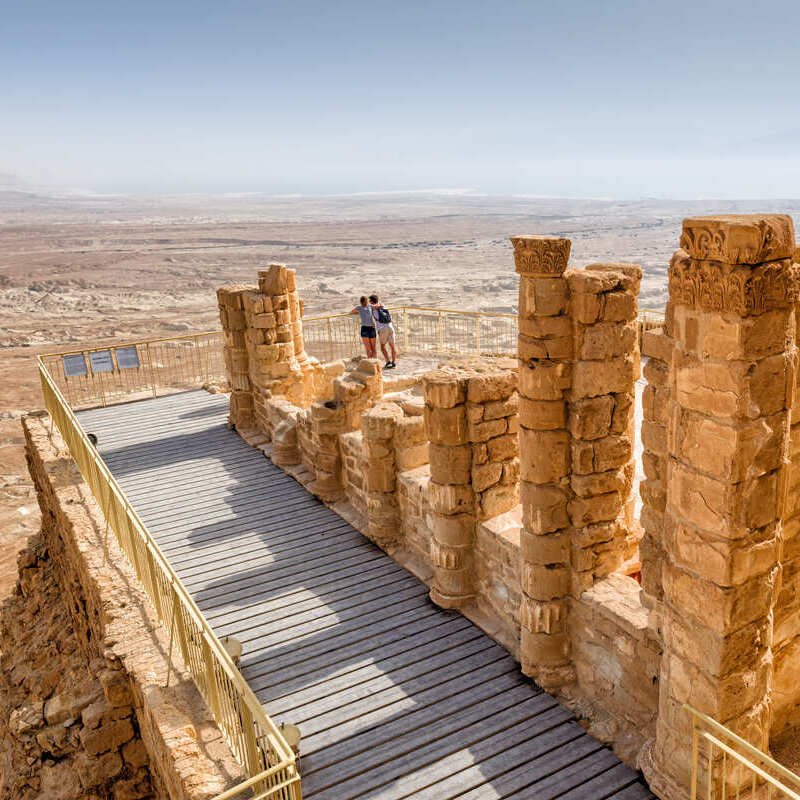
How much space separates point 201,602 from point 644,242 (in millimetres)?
76840

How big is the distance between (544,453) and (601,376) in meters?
0.86

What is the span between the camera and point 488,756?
6.68 m

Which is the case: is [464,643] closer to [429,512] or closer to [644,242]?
[429,512]

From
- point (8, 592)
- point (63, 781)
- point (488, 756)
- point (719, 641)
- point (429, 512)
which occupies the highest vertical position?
point (719, 641)

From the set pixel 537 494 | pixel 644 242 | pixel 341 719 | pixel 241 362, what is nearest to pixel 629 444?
pixel 537 494

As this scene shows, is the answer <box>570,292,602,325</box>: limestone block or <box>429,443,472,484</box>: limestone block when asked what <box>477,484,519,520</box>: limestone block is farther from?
<box>570,292,602,325</box>: limestone block

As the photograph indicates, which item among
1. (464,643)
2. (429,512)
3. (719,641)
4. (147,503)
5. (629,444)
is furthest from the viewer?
(147,503)

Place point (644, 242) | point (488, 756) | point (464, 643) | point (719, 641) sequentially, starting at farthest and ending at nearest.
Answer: point (644, 242)
point (464, 643)
point (488, 756)
point (719, 641)

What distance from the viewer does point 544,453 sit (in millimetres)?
6992

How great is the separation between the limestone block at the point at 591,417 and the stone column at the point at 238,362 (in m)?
9.07

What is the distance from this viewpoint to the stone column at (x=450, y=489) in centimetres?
815

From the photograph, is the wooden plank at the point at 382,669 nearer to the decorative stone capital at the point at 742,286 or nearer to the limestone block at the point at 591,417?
the limestone block at the point at 591,417

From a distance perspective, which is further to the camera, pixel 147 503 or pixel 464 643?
pixel 147 503

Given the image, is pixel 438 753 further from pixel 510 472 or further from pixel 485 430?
pixel 485 430
